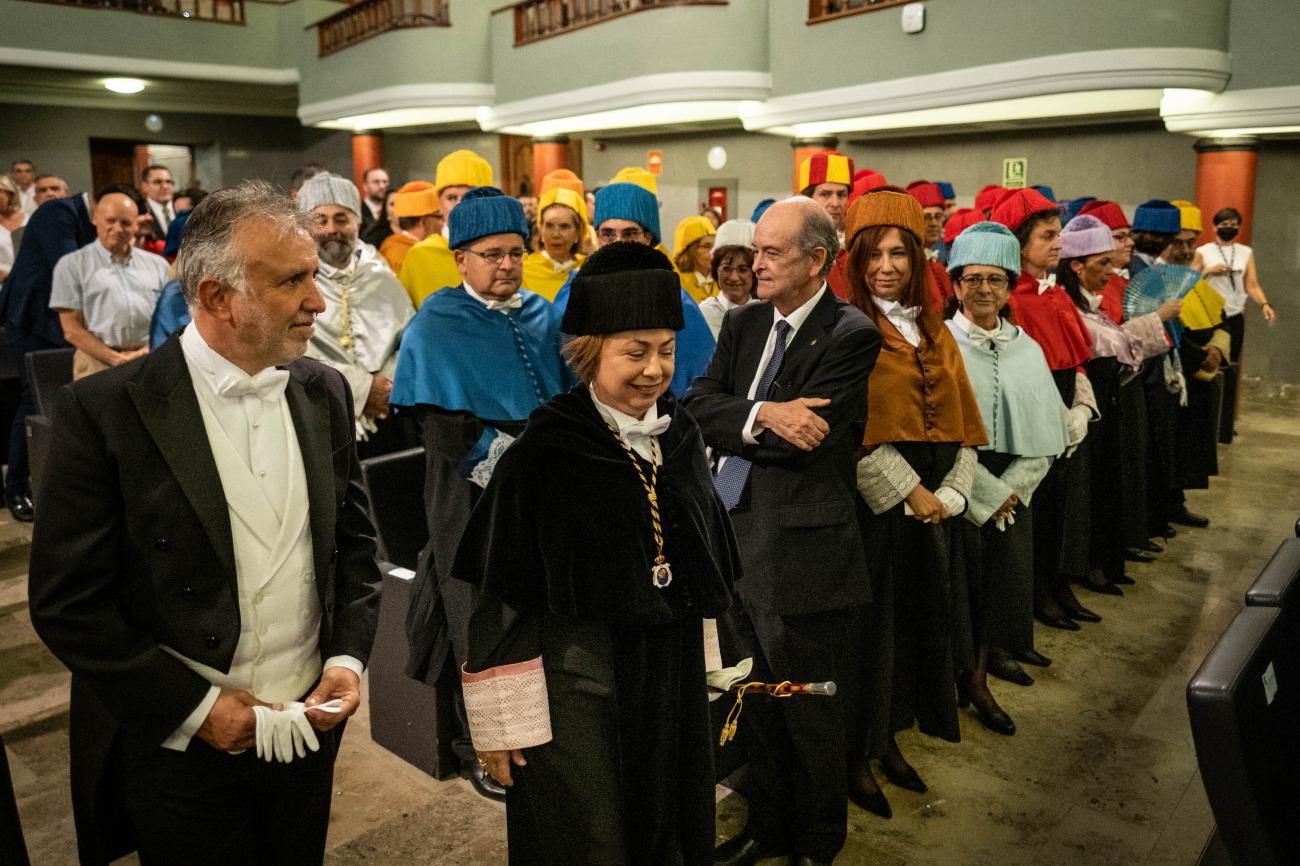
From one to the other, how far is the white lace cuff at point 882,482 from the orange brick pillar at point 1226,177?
341 inches

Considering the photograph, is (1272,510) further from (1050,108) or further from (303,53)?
(303,53)

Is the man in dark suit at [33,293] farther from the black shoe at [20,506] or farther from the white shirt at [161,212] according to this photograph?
the white shirt at [161,212]

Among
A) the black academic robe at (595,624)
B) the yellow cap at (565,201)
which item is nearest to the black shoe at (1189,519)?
the yellow cap at (565,201)

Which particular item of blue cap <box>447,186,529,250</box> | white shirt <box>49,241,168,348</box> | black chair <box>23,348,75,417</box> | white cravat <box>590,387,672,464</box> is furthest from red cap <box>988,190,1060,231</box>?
black chair <box>23,348,75,417</box>

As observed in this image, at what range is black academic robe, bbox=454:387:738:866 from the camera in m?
1.88

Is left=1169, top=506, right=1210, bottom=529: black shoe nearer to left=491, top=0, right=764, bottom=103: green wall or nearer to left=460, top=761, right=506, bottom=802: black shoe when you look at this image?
left=460, top=761, right=506, bottom=802: black shoe

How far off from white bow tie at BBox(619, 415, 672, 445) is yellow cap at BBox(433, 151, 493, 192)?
11.9 feet

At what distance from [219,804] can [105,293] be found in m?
4.21

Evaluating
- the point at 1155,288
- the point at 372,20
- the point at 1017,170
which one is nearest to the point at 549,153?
the point at 372,20

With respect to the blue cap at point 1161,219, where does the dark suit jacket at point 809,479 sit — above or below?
below

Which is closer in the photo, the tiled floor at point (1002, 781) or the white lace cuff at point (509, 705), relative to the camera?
the white lace cuff at point (509, 705)

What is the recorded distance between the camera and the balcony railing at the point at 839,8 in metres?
10.3

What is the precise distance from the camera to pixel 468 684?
6.20 feet

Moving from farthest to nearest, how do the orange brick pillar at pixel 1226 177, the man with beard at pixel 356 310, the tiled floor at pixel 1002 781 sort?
the orange brick pillar at pixel 1226 177 < the man with beard at pixel 356 310 < the tiled floor at pixel 1002 781
